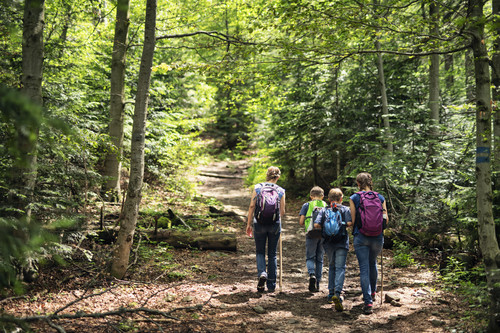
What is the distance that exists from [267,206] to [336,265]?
1508 millimetres

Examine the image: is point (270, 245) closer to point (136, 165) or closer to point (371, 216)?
point (371, 216)

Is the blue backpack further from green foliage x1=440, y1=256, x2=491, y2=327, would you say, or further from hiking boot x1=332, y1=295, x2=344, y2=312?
green foliage x1=440, y1=256, x2=491, y2=327

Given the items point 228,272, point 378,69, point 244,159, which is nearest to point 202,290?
point 228,272

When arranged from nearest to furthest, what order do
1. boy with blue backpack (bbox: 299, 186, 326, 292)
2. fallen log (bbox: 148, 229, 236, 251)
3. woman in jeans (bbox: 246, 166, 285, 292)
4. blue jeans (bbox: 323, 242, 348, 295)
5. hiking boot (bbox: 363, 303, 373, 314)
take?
hiking boot (bbox: 363, 303, 373, 314), blue jeans (bbox: 323, 242, 348, 295), woman in jeans (bbox: 246, 166, 285, 292), boy with blue backpack (bbox: 299, 186, 326, 292), fallen log (bbox: 148, 229, 236, 251)

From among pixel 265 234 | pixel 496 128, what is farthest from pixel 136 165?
pixel 496 128

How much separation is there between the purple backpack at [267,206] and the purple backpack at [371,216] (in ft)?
4.62

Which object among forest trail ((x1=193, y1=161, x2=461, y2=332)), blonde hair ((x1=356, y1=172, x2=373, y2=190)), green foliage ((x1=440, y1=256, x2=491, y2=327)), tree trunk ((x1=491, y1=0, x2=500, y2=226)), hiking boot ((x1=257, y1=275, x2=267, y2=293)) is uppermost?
tree trunk ((x1=491, y1=0, x2=500, y2=226))

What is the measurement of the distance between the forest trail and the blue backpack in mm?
1121

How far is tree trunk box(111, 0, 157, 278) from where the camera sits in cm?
575

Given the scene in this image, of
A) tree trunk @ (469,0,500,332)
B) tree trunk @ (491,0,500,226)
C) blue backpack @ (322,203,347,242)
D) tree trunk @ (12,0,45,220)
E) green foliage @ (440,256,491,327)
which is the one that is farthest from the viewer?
tree trunk @ (491,0,500,226)

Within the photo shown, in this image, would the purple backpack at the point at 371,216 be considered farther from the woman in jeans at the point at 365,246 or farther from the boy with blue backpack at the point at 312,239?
the boy with blue backpack at the point at 312,239

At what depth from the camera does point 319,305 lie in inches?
223

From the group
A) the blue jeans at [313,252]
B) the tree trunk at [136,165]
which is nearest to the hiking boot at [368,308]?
the blue jeans at [313,252]

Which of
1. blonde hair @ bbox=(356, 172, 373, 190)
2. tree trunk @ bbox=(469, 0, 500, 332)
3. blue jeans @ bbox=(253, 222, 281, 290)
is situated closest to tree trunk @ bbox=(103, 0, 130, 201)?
blue jeans @ bbox=(253, 222, 281, 290)
